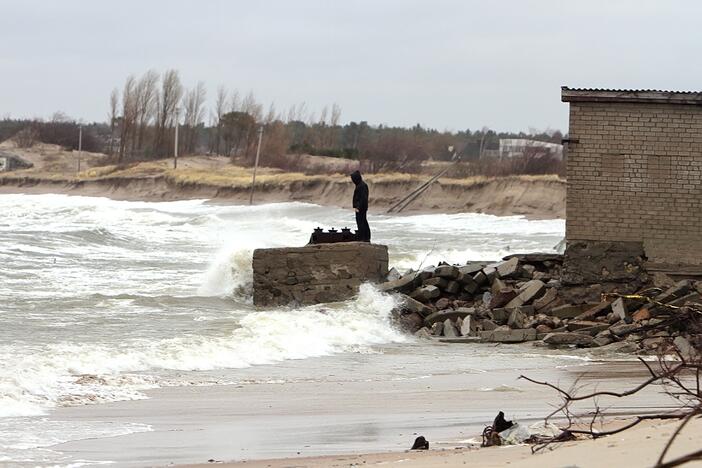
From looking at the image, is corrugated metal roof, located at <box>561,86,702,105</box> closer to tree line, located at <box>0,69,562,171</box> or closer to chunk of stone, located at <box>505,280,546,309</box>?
chunk of stone, located at <box>505,280,546,309</box>

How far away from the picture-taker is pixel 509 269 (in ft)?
64.7

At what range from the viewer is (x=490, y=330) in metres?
18.1

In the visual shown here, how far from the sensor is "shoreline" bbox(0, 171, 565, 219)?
6462cm

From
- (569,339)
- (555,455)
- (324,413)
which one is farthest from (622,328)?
(555,455)

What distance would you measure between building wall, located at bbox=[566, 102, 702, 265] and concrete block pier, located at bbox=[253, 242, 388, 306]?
3.77 metres

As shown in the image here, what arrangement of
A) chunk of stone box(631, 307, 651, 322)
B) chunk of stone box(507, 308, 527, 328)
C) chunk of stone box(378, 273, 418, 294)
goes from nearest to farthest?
chunk of stone box(631, 307, 651, 322) → chunk of stone box(507, 308, 527, 328) → chunk of stone box(378, 273, 418, 294)

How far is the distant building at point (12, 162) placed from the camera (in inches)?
4203

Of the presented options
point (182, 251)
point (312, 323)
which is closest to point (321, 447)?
point (312, 323)

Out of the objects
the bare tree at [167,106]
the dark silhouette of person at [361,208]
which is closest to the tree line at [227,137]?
the bare tree at [167,106]

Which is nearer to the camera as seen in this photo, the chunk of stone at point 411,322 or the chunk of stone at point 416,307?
the chunk of stone at point 411,322

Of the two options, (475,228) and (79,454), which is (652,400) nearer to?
(79,454)

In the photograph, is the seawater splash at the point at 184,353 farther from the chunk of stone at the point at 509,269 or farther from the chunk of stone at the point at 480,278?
the chunk of stone at the point at 509,269

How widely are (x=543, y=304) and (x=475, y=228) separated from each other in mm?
40094

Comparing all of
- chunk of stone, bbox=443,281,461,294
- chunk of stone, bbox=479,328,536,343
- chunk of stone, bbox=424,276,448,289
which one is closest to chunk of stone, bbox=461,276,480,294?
chunk of stone, bbox=443,281,461,294
